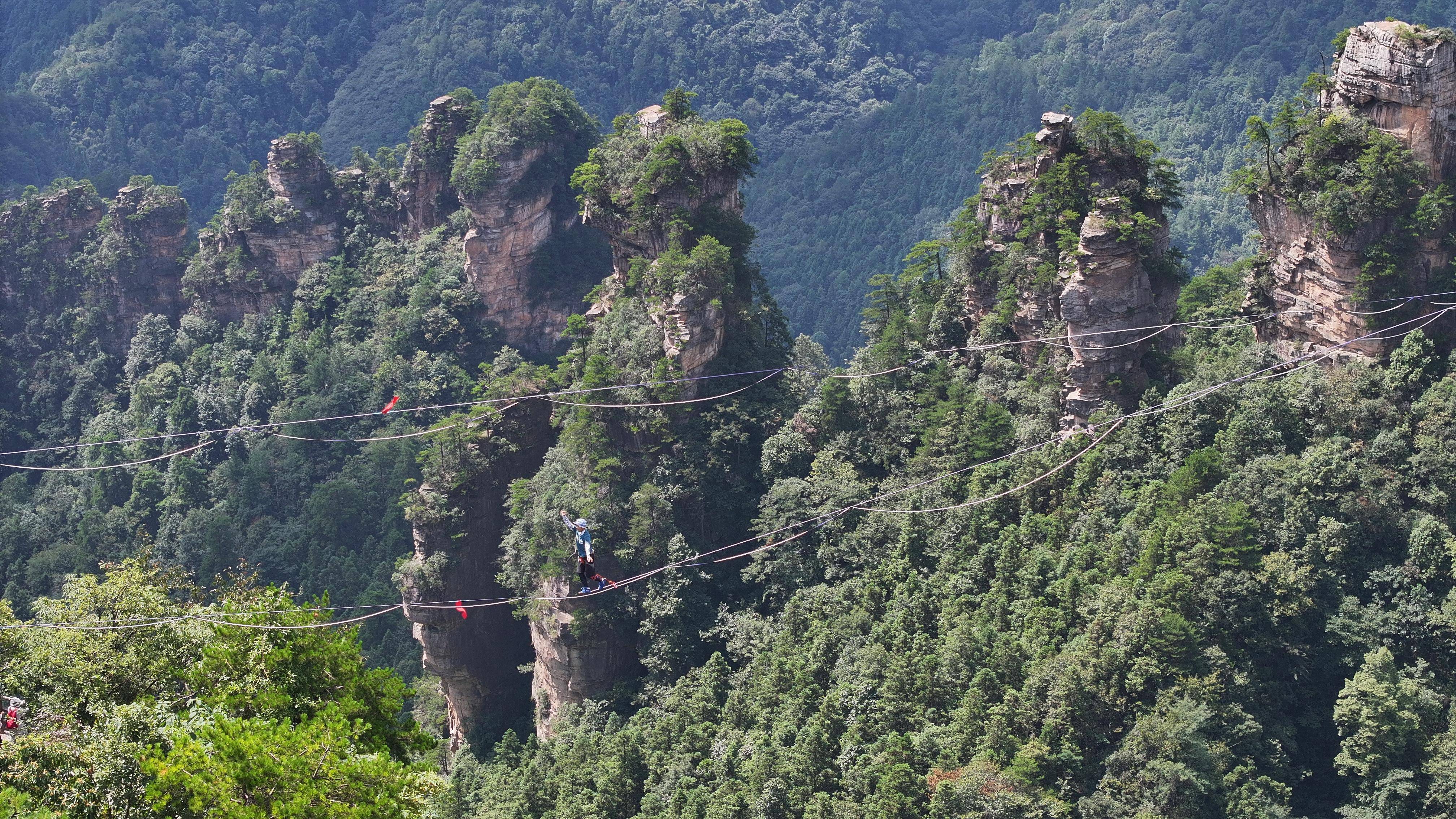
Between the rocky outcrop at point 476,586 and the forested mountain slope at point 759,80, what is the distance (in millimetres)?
66749

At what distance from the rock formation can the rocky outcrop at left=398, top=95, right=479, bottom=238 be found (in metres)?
42.3

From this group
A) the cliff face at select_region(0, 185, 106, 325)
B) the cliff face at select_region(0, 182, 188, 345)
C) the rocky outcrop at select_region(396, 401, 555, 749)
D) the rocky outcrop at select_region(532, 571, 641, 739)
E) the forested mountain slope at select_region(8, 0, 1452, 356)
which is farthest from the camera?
the forested mountain slope at select_region(8, 0, 1452, 356)

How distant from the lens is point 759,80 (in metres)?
148

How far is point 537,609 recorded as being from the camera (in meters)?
57.0

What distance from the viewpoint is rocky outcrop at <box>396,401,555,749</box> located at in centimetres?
6012

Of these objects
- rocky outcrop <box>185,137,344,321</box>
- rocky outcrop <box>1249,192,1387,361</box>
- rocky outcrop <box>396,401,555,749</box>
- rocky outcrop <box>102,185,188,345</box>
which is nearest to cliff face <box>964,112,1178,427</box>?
rocky outcrop <box>1249,192,1387,361</box>

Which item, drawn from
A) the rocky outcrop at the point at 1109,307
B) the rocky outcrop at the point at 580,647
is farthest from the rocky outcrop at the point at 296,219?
the rocky outcrop at the point at 1109,307

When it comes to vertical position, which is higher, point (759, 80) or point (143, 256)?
point (759, 80)

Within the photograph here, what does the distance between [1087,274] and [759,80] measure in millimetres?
102127

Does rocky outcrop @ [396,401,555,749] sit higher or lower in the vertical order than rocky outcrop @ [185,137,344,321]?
lower

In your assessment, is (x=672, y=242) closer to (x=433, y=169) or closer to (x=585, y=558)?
(x=585, y=558)

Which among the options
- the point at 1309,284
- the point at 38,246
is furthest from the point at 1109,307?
the point at 38,246

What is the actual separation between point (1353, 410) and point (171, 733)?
27.9m

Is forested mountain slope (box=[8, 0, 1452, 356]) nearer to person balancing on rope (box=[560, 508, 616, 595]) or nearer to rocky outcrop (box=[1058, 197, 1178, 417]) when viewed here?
rocky outcrop (box=[1058, 197, 1178, 417])
